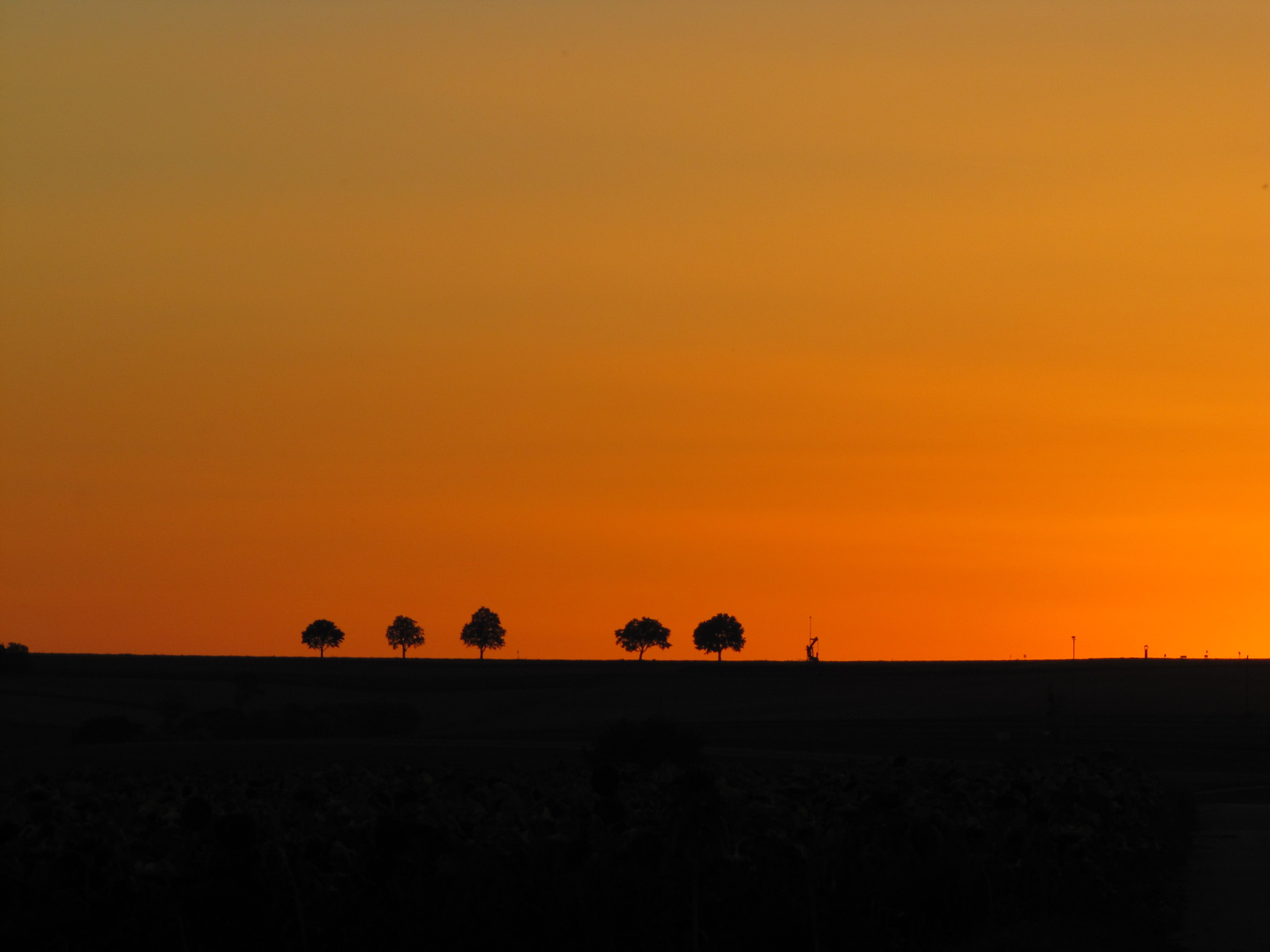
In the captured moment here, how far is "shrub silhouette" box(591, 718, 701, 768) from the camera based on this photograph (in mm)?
79688

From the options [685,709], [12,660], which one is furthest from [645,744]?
[12,660]

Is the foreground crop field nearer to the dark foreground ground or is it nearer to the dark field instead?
the dark foreground ground

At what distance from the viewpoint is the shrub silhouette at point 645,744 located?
261ft

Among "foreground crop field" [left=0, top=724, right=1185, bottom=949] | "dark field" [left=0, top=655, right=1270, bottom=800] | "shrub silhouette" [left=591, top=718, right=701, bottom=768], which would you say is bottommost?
"foreground crop field" [left=0, top=724, right=1185, bottom=949]

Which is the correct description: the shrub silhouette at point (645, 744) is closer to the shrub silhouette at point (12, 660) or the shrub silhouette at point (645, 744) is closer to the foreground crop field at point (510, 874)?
the foreground crop field at point (510, 874)

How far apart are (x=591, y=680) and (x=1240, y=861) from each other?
467 ft

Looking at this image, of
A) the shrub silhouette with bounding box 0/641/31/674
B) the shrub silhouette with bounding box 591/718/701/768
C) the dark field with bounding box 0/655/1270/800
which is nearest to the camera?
the shrub silhouette with bounding box 591/718/701/768

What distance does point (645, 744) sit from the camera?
8075 centimetres

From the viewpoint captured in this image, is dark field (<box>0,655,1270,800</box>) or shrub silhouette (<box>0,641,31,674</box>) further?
shrub silhouette (<box>0,641,31,674</box>)

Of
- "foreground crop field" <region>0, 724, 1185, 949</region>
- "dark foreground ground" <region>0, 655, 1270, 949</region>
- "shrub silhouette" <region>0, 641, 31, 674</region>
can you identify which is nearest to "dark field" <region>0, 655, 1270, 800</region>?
"shrub silhouette" <region>0, 641, 31, 674</region>

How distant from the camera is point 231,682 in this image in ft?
519

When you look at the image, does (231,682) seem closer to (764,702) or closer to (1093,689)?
(764,702)

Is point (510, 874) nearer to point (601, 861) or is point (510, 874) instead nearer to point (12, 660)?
point (601, 861)

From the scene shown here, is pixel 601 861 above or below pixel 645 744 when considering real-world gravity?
below
